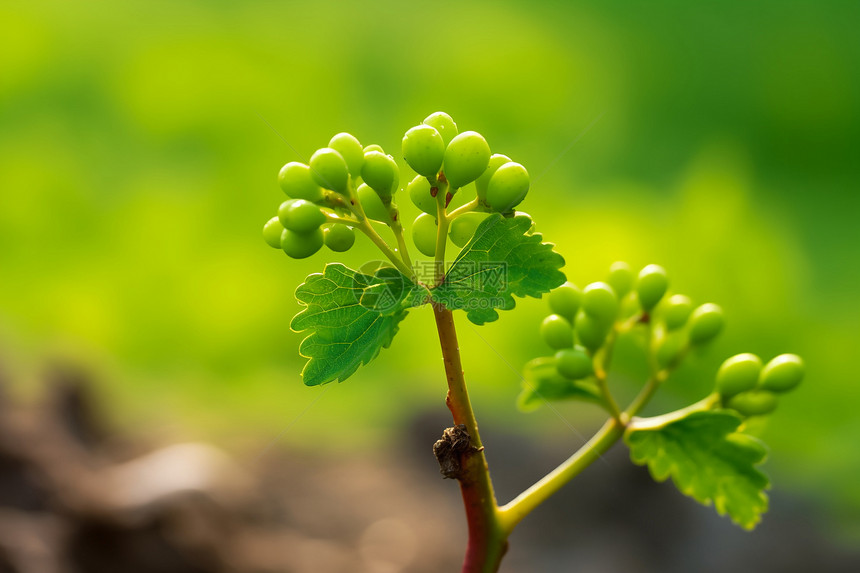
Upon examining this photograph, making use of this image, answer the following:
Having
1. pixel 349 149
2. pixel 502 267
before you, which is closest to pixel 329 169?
pixel 349 149

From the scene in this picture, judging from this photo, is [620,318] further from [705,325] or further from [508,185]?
[508,185]

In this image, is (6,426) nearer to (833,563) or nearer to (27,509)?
(27,509)

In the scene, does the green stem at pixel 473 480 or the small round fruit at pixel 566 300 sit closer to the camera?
the green stem at pixel 473 480

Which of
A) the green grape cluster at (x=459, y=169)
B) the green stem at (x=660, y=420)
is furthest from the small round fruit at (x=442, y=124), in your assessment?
the green stem at (x=660, y=420)

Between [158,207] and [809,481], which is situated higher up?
[158,207]

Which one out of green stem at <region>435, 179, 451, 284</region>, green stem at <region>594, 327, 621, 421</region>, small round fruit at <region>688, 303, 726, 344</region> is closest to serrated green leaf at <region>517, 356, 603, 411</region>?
green stem at <region>594, 327, 621, 421</region>

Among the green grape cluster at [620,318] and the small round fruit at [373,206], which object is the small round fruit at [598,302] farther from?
the small round fruit at [373,206]

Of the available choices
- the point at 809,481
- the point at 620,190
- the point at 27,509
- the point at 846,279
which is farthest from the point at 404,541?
the point at 846,279
